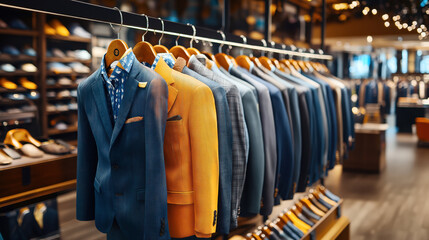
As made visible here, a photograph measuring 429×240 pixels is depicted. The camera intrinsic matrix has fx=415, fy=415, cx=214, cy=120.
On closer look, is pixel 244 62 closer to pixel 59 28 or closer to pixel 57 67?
pixel 57 67

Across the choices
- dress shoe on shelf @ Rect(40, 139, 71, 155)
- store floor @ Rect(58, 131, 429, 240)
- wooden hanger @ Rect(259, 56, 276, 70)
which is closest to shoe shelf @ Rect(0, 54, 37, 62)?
store floor @ Rect(58, 131, 429, 240)

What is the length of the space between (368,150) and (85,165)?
20.3 feet

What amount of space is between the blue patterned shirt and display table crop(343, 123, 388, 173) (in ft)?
19.9

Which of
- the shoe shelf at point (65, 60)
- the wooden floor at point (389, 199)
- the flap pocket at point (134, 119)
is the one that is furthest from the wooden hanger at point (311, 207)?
the shoe shelf at point (65, 60)

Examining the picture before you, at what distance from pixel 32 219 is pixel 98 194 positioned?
7.60ft

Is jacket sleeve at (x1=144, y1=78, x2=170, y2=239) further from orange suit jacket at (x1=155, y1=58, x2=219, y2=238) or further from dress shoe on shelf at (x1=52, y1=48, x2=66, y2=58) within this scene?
dress shoe on shelf at (x1=52, y1=48, x2=66, y2=58)

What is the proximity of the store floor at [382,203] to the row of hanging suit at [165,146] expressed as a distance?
5.84ft

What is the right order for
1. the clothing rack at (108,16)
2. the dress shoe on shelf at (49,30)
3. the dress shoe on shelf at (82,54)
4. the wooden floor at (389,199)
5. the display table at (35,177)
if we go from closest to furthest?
the clothing rack at (108,16), the display table at (35,177), the wooden floor at (389,199), the dress shoe on shelf at (49,30), the dress shoe on shelf at (82,54)

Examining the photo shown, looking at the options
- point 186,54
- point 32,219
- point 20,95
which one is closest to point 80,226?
point 32,219

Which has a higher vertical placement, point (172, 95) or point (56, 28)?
point (56, 28)

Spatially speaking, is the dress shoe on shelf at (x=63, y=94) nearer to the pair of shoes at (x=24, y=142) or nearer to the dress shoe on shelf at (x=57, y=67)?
the dress shoe on shelf at (x=57, y=67)

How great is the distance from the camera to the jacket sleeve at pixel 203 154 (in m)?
1.67

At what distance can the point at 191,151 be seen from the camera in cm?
169

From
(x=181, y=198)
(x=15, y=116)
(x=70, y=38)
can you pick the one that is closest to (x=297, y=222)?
(x=181, y=198)
